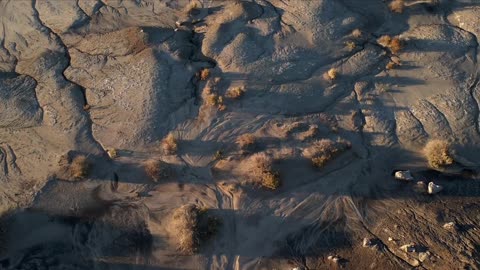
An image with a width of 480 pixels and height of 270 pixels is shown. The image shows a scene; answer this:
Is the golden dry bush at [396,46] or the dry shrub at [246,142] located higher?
the golden dry bush at [396,46]

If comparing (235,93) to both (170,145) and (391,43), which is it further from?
(391,43)

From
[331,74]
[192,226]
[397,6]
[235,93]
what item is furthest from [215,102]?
[397,6]

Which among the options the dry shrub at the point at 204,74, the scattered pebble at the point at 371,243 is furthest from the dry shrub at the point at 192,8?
the scattered pebble at the point at 371,243

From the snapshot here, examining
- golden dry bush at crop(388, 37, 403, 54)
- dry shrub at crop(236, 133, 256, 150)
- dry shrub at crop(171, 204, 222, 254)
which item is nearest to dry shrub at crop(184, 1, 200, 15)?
dry shrub at crop(236, 133, 256, 150)

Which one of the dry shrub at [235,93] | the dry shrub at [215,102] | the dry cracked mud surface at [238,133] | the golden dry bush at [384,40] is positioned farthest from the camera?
the golden dry bush at [384,40]

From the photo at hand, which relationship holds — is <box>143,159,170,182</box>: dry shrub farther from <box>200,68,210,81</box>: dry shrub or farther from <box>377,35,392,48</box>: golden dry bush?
<box>377,35,392,48</box>: golden dry bush

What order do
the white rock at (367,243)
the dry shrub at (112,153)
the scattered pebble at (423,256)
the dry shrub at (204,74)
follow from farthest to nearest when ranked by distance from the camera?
the dry shrub at (204,74)
the dry shrub at (112,153)
the white rock at (367,243)
the scattered pebble at (423,256)

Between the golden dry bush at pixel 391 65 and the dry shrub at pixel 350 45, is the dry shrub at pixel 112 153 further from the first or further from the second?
the golden dry bush at pixel 391 65
